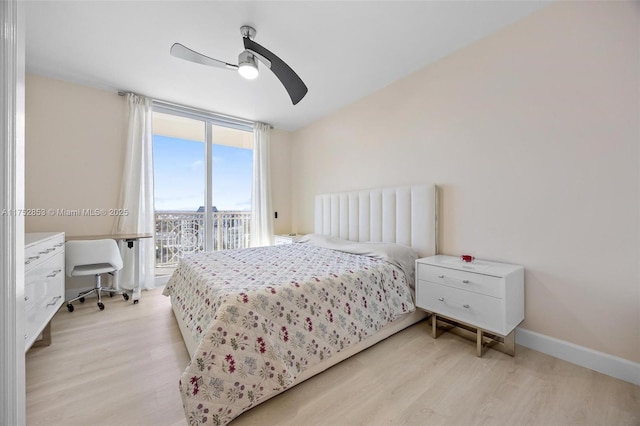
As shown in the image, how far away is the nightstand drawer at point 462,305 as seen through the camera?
1.72 metres

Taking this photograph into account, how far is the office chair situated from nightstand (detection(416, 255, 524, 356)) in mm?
3284

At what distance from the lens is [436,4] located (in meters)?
1.80

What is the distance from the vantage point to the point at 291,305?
1.53 meters

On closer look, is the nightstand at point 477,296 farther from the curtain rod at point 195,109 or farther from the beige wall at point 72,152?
the beige wall at point 72,152

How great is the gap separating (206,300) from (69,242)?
7.01 ft

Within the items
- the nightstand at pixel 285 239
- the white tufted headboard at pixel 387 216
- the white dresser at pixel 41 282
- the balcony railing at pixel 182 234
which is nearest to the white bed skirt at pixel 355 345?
the white tufted headboard at pixel 387 216

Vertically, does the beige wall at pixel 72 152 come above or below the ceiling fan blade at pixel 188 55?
below

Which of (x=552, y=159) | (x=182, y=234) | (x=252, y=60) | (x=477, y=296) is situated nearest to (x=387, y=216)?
(x=477, y=296)

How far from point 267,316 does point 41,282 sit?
181 centimetres

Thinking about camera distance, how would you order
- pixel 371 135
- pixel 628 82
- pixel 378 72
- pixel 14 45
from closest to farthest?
pixel 14 45
pixel 628 82
pixel 378 72
pixel 371 135

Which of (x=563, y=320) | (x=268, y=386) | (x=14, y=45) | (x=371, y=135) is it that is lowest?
(x=268, y=386)

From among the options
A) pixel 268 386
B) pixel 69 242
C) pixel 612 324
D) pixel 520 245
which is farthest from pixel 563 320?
pixel 69 242

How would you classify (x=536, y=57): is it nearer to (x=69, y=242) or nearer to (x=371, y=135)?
(x=371, y=135)

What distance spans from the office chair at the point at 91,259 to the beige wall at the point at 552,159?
359 cm
